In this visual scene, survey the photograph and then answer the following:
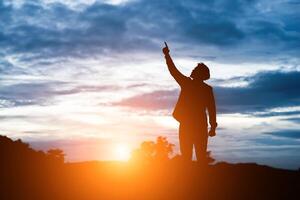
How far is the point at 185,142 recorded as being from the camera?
560 inches

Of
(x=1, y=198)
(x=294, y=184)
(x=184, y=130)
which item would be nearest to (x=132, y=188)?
(x=184, y=130)

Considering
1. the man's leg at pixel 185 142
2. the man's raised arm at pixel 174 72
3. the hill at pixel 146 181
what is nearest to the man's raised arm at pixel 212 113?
the man's leg at pixel 185 142

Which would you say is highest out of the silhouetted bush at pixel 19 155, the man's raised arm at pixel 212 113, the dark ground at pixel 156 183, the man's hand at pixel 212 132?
the man's raised arm at pixel 212 113

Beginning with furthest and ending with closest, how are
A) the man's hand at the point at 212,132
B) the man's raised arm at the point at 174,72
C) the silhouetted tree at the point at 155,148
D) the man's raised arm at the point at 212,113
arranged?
1. the silhouetted tree at the point at 155,148
2. the man's hand at the point at 212,132
3. the man's raised arm at the point at 212,113
4. the man's raised arm at the point at 174,72

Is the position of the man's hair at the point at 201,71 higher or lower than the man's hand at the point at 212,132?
higher

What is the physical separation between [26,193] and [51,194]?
0.73 meters

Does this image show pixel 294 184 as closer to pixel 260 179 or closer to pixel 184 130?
pixel 260 179

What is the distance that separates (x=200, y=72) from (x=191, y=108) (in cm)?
114

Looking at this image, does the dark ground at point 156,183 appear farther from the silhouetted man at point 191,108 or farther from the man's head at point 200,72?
the man's head at point 200,72

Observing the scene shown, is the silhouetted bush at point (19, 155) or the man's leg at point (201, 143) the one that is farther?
the silhouetted bush at point (19, 155)

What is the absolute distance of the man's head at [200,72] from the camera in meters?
14.2

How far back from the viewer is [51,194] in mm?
13484

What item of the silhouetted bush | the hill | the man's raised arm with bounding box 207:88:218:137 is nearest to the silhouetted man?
the man's raised arm with bounding box 207:88:218:137

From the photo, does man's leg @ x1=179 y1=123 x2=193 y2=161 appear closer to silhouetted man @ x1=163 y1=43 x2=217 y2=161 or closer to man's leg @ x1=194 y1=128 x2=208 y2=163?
silhouetted man @ x1=163 y1=43 x2=217 y2=161
